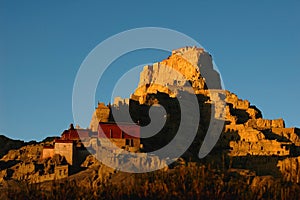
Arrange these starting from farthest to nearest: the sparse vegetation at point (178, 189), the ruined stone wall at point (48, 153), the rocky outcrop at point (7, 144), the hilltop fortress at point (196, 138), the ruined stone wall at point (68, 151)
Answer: the rocky outcrop at point (7, 144) < the ruined stone wall at point (48, 153) < the hilltop fortress at point (196, 138) < the ruined stone wall at point (68, 151) < the sparse vegetation at point (178, 189)

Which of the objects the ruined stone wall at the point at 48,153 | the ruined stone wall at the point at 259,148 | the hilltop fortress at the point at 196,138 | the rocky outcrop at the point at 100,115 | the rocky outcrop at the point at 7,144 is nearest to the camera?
the hilltop fortress at the point at 196,138

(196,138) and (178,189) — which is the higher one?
(196,138)

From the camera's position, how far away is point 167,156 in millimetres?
88750

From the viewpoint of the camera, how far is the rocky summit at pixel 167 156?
6762cm

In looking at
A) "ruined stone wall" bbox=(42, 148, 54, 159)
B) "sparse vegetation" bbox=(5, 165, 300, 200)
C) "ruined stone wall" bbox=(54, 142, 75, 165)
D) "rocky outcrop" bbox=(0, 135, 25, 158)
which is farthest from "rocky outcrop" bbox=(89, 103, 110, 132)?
"sparse vegetation" bbox=(5, 165, 300, 200)

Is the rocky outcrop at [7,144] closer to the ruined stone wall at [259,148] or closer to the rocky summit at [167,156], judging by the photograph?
the rocky summit at [167,156]

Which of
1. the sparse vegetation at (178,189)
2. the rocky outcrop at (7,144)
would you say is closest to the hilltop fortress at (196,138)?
the sparse vegetation at (178,189)

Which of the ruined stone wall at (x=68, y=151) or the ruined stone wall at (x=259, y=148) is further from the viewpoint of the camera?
the ruined stone wall at (x=259, y=148)

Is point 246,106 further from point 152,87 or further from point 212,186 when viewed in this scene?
point 212,186

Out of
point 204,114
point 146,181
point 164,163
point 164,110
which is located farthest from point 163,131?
point 146,181

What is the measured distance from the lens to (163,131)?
102 metres

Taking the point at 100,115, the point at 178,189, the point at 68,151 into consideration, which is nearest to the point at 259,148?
the point at 100,115

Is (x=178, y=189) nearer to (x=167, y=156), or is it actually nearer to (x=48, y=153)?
(x=167, y=156)

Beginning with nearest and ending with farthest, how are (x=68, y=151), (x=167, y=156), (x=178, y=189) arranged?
1. (x=178, y=189)
2. (x=68, y=151)
3. (x=167, y=156)
